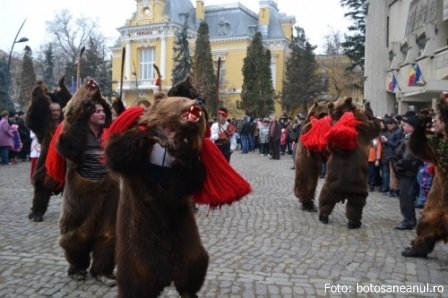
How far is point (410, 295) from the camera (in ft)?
16.1

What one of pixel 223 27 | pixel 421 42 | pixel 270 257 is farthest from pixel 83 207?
pixel 223 27

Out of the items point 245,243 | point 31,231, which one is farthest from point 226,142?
point 31,231

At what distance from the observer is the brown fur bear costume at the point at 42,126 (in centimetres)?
745

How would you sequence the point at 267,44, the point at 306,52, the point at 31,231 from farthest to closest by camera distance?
the point at 267,44
the point at 306,52
the point at 31,231

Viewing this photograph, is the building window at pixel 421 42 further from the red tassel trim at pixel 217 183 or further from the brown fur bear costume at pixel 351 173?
the red tassel trim at pixel 217 183

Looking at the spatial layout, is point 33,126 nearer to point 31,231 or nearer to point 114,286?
point 31,231

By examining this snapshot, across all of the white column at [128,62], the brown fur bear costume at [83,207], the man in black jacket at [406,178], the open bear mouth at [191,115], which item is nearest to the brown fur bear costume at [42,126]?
the brown fur bear costume at [83,207]

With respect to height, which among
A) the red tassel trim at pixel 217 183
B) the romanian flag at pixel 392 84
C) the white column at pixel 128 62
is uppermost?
the white column at pixel 128 62

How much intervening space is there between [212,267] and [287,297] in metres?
1.16

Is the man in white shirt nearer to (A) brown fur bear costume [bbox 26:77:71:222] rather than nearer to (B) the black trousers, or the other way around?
(A) brown fur bear costume [bbox 26:77:71:222]

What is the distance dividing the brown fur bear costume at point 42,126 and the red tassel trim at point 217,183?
4.29m

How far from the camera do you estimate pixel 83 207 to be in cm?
491

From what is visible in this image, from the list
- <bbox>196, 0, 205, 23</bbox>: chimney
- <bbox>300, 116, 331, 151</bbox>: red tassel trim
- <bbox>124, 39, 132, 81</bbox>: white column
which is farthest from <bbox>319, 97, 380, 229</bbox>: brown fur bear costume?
<bbox>196, 0, 205, 23</bbox>: chimney

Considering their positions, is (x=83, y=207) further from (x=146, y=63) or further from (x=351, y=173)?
(x=146, y=63)
